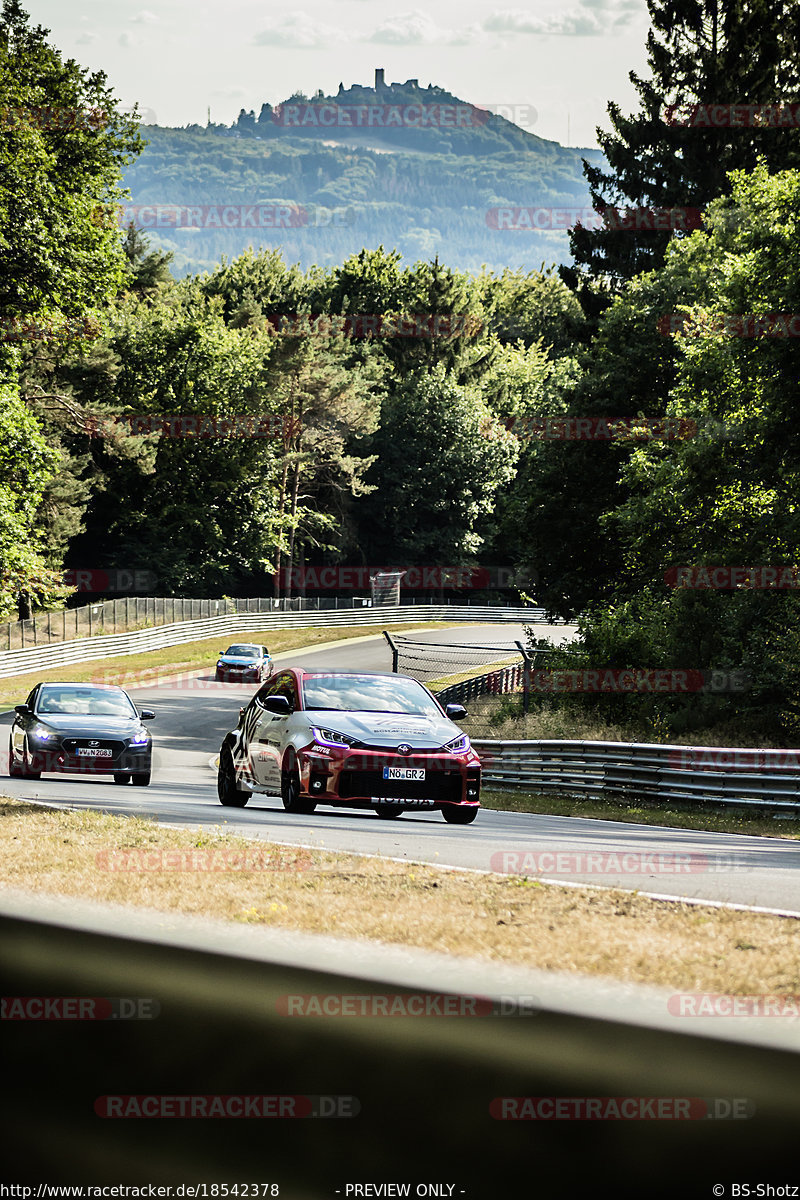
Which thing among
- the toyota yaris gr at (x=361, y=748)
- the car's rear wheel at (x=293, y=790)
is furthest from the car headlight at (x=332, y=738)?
the car's rear wheel at (x=293, y=790)

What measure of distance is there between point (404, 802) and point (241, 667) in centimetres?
3780

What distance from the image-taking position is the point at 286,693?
578 inches

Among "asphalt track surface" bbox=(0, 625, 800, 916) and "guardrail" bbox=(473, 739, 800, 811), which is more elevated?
"asphalt track surface" bbox=(0, 625, 800, 916)

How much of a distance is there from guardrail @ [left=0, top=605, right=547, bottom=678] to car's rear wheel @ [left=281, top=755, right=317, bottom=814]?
36.3m

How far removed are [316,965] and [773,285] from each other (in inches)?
973

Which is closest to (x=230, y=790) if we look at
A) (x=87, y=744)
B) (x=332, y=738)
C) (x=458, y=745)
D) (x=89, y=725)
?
(x=332, y=738)

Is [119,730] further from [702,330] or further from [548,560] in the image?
[548,560]

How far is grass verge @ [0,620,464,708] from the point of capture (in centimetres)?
4785

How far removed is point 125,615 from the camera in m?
62.0

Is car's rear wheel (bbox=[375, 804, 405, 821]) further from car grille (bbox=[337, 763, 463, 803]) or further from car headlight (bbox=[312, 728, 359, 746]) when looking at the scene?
car headlight (bbox=[312, 728, 359, 746])

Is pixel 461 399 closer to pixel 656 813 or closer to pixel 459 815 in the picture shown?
pixel 656 813

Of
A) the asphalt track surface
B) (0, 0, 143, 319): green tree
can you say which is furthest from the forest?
the asphalt track surface

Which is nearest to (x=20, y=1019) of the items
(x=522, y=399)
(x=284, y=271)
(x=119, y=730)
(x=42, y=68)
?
(x=119, y=730)

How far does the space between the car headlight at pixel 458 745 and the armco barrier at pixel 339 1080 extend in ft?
34.6
